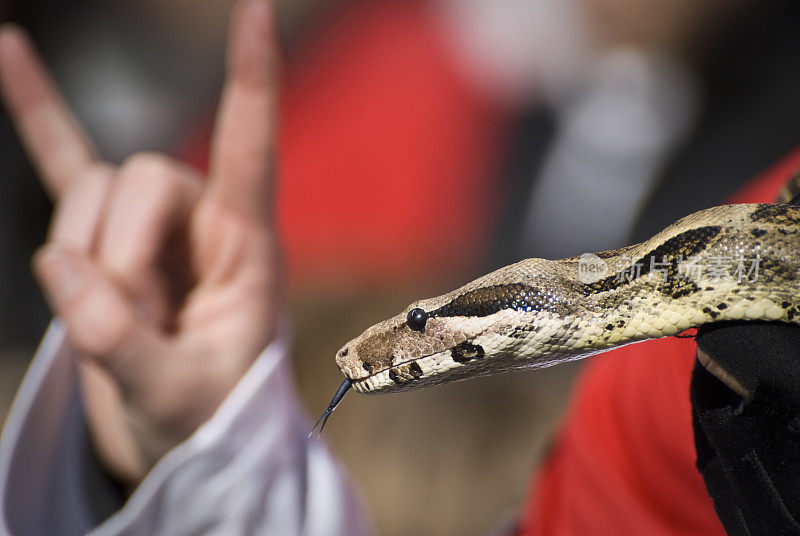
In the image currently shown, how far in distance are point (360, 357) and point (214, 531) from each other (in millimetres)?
201

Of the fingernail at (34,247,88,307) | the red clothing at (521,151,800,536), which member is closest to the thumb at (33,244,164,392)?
the fingernail at (34,247,88,307)

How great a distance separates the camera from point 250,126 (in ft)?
2.13

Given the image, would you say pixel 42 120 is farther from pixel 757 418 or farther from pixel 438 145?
pixel 757 418

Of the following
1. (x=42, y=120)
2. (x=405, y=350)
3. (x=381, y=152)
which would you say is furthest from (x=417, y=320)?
(x=42, y=120)

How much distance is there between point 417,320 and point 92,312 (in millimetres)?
288

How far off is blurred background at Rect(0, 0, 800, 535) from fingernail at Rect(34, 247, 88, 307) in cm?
23

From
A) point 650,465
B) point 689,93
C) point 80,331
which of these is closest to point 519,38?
point 689,93

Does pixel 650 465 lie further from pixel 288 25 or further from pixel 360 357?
pixel 288 25

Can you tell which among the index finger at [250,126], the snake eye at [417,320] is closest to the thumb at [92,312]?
the index finger at [250,126]

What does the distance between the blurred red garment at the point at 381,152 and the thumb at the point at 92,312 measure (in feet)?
0.80

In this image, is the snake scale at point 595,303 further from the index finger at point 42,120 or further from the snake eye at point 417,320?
A: the index finger at point 42,120

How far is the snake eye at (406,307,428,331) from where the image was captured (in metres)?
Answer: 0.45

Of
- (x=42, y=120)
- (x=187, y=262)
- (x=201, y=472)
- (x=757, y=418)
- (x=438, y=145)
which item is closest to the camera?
(x=757, y=418)

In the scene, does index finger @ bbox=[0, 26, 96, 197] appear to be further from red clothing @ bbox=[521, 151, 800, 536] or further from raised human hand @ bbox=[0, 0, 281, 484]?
red clothing @ bbox=[521, 151, 800, 536]
